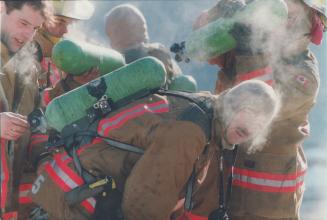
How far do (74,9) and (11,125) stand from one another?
144cm

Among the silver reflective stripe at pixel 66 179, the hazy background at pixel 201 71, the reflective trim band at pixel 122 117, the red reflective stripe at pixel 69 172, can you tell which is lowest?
the hazy background at pixel 201 71

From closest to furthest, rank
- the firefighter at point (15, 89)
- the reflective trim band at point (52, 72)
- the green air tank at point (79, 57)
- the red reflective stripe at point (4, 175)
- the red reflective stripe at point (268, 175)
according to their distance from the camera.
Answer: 1. the green air tank at point (79, 57)
2. the firefighter at point (15, 89)
3. the red reflective stripe at point (4, 175)
4. the red reflective stripe at point (268, 175)
5. the reflective trim band at point (52, 72)

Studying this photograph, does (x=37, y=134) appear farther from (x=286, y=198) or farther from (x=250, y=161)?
(x=286, y=198)

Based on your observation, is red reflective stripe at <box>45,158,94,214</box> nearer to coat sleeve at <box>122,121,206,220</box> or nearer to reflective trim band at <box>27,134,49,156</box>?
coat sleeve at <box>122,121,206,220</box>

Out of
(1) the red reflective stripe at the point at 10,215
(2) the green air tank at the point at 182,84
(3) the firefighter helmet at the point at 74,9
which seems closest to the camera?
(1) the red reflective stripe at the point at 10,215

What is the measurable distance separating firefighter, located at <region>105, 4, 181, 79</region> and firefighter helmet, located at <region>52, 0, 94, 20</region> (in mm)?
296

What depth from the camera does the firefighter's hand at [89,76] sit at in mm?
2943

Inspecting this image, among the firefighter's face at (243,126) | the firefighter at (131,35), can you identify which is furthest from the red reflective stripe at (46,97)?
the firefighter's face at (243,126)

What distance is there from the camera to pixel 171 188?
2605mm

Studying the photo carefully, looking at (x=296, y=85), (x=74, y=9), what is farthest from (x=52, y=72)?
(x=296, y=85)

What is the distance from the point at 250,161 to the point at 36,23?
158 cm

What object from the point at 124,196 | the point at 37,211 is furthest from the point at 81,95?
the point at 37,211

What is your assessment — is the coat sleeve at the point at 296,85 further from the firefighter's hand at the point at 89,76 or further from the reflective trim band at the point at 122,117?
the firefighter's hand at the point at 89,76

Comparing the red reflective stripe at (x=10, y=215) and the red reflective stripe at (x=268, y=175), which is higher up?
the red reflective stripe at (x=268, y=175)
